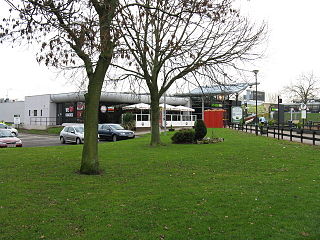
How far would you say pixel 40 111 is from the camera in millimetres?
49000

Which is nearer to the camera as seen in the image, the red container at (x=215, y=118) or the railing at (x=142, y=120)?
the railing at (x=142, y=120)

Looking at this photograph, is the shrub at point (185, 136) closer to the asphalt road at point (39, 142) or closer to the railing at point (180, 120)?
the asphalt road at point (39, 142)

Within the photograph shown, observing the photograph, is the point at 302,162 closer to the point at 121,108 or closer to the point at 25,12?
the point at 25,12

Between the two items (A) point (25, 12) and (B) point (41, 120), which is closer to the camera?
(A) point (25, 12)

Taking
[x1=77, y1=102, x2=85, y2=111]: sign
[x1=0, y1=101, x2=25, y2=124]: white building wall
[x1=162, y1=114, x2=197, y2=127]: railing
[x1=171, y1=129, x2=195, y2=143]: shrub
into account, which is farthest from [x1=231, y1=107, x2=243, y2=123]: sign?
[x1=0, y1=101, x2=25, y2=124]: white building wall

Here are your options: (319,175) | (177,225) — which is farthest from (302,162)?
(177,225)

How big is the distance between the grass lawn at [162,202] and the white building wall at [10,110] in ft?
163

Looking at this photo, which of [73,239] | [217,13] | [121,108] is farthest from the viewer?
[121,108]

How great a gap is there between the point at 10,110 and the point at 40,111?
1357 centimetres

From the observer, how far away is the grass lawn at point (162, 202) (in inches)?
191

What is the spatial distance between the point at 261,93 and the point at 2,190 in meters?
112

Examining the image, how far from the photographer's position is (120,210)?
19.1 ft

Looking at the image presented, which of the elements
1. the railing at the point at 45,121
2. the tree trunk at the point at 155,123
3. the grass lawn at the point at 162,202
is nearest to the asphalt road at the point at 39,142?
the tree trunk at the point at 155,123

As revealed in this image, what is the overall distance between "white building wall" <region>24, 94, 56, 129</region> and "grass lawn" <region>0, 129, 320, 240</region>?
126 feet
